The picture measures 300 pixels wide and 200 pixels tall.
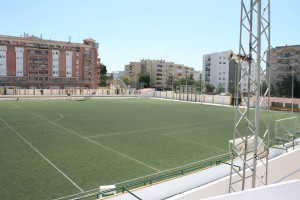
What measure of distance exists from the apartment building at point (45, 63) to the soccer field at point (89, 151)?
62.5m

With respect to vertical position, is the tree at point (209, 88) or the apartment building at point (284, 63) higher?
the apartment building at point (284, 63)

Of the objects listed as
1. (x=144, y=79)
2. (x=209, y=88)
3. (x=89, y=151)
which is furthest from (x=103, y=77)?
(x=89, y=151)

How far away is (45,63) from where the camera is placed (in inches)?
3494

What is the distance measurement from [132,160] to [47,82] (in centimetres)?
8265

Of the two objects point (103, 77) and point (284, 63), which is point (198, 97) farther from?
point (103, 77)

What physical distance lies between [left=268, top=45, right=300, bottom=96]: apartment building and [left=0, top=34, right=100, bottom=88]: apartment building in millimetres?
54134

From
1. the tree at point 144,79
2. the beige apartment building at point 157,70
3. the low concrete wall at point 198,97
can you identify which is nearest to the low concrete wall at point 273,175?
the low concrete wall at point 198,97

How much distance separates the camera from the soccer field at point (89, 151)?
10461mm

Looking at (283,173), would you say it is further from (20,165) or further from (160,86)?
(160,86)

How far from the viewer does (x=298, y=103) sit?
4131 centimetres

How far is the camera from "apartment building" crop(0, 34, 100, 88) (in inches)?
3287

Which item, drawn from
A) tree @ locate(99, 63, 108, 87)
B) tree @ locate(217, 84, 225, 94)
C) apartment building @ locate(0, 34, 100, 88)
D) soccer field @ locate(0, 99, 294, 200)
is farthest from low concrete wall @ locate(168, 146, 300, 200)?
tree @ locate(99, 63, 108, 87)

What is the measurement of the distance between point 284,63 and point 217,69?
36718 mm

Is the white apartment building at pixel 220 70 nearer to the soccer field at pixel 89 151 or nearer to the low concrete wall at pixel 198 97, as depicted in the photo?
the low concrete wall at pixel 198 97
